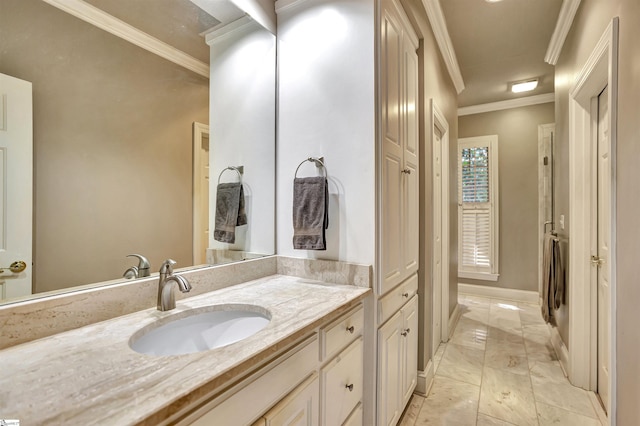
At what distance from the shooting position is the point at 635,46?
1223mm

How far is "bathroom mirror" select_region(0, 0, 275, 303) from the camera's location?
37.3 inches

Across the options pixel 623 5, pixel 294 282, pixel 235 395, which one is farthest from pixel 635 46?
pixel 235 395

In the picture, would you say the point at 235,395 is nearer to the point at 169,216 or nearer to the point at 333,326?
the point at 333,326

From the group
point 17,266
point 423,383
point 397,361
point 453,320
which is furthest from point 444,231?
point 17,266

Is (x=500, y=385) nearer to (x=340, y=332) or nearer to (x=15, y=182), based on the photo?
(x=340, y=332)

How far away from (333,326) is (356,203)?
24.2 inches

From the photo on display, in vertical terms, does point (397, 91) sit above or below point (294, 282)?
above

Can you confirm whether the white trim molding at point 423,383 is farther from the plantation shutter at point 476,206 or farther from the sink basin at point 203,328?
the plantation shutter at point 476,206

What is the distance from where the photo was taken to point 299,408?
924mm

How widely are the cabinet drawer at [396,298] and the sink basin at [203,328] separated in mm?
633

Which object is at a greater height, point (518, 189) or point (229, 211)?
point (518, 189)

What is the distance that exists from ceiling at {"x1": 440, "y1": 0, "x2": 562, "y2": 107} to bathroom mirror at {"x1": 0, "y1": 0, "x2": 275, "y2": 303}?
189 centimetres

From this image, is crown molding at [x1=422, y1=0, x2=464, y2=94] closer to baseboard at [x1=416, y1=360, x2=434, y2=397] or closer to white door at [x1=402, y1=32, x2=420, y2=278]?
white door at [x1=402, y1=32, x2=420, y2=278]

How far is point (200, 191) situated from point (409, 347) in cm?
155
